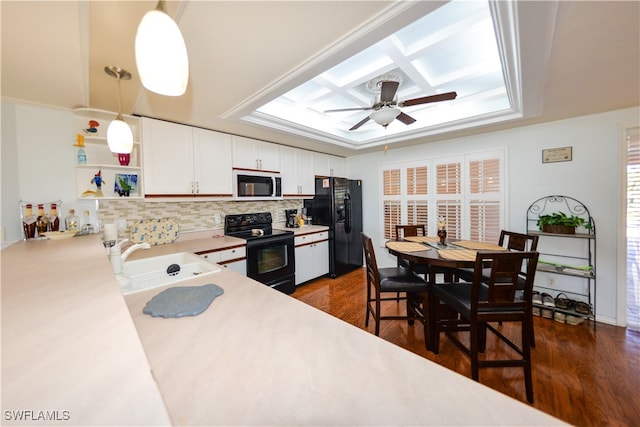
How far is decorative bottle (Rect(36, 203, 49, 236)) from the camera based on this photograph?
1933 mm

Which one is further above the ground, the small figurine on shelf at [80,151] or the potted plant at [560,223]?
the small figurine on shelf at [80,151]

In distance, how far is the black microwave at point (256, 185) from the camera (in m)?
2.98

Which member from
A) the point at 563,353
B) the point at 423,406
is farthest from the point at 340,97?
the point at 563,353

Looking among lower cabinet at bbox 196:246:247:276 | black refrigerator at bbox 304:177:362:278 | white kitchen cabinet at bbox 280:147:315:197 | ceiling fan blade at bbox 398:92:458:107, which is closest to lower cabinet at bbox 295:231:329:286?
black refrigerator at bbox 304:177:362:278

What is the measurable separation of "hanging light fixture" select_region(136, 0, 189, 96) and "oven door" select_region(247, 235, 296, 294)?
2175 mm

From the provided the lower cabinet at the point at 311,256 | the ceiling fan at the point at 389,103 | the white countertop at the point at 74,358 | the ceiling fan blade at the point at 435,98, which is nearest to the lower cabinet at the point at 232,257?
the lower cabinet at the point at 311,256

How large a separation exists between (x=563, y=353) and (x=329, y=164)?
12.1 ft

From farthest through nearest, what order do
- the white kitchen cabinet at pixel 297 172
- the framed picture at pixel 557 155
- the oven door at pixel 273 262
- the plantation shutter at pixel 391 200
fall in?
the plantation shutter at pixel 391 200, the white kitchen cabinet at pixel 297 172, the oven door at pixel 273 262, the framed picture at pixel 557 155

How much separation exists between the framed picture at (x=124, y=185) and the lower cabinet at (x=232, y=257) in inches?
39.3

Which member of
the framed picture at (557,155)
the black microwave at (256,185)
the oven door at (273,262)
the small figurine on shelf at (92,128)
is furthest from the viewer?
the black microwave at (256,185)

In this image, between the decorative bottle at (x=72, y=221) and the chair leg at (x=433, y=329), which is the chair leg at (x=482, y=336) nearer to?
the chair leg at (x=433, y=329)

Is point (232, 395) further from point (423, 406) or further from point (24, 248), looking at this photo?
point (24, 248)

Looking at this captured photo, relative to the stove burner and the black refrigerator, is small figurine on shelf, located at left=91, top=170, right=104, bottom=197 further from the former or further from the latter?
the black refrigerator

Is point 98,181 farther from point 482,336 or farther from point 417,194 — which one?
point 417,194
